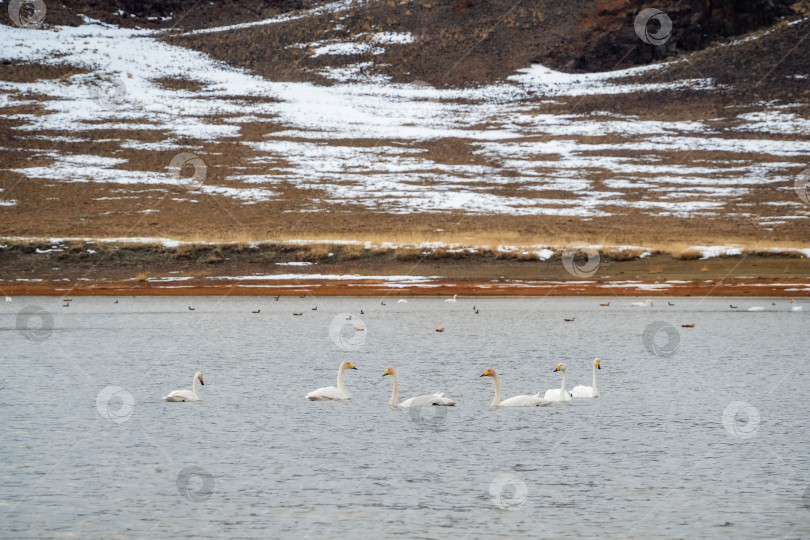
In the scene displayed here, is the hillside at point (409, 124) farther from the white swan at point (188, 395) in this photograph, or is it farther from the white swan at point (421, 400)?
the white swan at point (421, 400)

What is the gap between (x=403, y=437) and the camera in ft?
53.5

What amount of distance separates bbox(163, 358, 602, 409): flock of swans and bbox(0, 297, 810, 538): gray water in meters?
0.19

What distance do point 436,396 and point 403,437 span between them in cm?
203

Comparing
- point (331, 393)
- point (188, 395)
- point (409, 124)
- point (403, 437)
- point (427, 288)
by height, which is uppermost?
point (409, 124)

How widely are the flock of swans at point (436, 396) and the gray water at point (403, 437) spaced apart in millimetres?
191

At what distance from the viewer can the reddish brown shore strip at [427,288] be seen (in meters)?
40.5

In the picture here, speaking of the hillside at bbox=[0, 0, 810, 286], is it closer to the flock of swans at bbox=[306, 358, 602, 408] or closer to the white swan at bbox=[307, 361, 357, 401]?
the flock of swans at bbox=[306, 358, 602, 408]

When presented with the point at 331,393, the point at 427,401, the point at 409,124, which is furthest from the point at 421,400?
the point at 409,124

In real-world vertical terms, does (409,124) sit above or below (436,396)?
above

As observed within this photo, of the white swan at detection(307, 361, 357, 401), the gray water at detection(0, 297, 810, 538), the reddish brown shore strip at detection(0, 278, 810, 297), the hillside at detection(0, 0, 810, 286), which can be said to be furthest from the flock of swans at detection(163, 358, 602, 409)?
the hillside at detection(0, 0, 810, 286)

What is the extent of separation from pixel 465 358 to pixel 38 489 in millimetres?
14004

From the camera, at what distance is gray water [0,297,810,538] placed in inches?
469

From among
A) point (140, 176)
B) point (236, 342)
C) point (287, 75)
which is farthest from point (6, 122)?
point (236, 342)

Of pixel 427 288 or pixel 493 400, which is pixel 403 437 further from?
pixel 427 288
